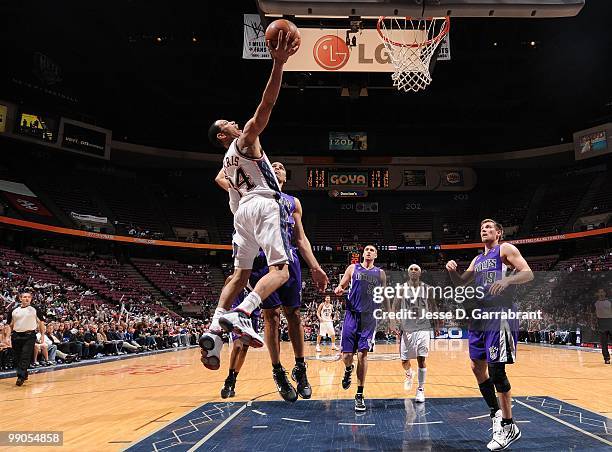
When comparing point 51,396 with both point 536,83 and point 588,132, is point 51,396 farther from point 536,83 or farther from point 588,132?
point 588,132

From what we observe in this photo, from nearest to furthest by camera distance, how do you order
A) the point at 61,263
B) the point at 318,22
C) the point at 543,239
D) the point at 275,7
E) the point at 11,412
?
the point at 275,7 < the point at 11,412 < the point at 318,22 < the point at 61,263 < the point at 543,239

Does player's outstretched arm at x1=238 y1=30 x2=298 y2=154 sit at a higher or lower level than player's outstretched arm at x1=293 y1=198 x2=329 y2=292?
higher

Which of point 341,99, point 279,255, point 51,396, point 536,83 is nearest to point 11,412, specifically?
point 51,396

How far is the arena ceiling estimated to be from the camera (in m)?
23.6

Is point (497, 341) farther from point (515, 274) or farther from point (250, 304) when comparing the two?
point (250, 304)

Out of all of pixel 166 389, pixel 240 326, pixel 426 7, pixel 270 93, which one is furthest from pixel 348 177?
pixel 240 326

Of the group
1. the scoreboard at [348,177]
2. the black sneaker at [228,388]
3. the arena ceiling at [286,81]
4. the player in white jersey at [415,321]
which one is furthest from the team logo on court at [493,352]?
the scoreboard at [348,177]

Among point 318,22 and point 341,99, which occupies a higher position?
point 341,99

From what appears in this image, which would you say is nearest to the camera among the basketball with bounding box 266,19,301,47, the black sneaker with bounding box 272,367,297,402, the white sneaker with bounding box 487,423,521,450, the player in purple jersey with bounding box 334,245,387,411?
the basketball with bounding box 266,19,301,47

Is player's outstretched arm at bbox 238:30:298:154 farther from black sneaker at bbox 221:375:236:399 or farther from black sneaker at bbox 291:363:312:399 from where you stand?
black sneaker at bbox 221:375:236:399

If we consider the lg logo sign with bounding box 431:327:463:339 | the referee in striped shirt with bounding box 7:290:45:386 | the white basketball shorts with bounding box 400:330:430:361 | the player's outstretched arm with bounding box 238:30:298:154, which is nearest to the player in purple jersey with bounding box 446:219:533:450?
the white basketball shorts with bounding box 400:330:430:361

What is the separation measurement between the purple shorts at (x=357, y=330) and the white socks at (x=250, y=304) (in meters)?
3.71

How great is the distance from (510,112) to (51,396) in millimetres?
33716

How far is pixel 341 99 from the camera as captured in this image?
32656 millimetres
